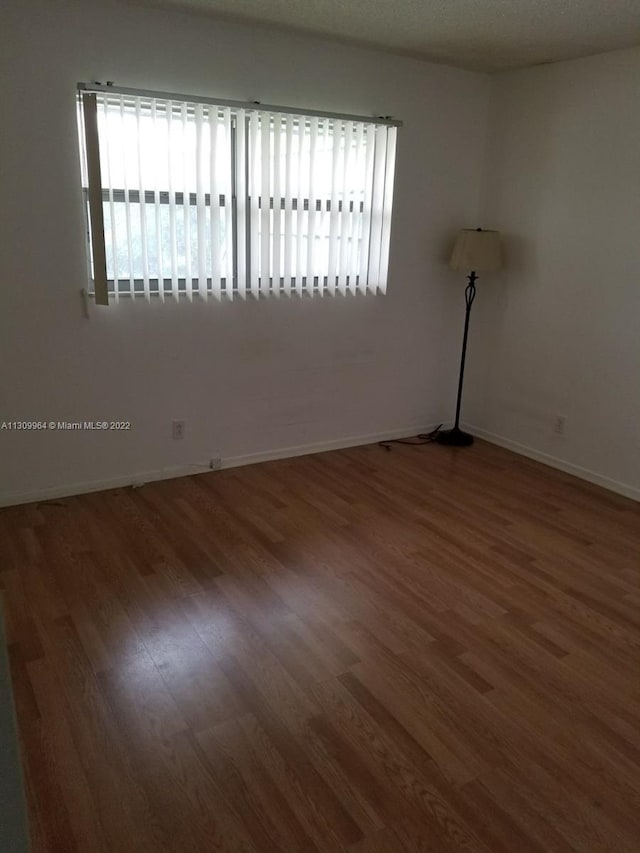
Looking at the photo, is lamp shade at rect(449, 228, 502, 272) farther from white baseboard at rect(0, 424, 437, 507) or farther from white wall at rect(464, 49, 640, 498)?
white baseboard at rect(0, 424, 437, 507)

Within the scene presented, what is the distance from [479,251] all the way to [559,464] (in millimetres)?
1517

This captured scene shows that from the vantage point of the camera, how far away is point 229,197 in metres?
3.53

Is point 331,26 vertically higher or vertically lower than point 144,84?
higher

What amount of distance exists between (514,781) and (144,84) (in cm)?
339

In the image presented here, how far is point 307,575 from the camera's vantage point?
2.85 meters

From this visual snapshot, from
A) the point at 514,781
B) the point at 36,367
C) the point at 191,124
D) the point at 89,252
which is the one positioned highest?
the point at 191,124

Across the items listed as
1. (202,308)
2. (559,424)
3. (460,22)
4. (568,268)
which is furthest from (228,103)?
(559,424)

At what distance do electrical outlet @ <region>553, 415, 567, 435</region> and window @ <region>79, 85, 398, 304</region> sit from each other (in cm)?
155

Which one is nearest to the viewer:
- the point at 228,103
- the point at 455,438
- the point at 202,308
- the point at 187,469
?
the point at 228,103

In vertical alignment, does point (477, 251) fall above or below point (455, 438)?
above

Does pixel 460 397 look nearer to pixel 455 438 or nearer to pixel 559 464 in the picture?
pixel 455 438

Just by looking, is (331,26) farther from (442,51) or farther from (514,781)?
(514,781)

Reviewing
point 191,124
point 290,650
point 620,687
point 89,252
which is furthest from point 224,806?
point 191,124

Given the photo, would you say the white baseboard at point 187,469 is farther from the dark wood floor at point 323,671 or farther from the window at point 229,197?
the window at point 229,197
